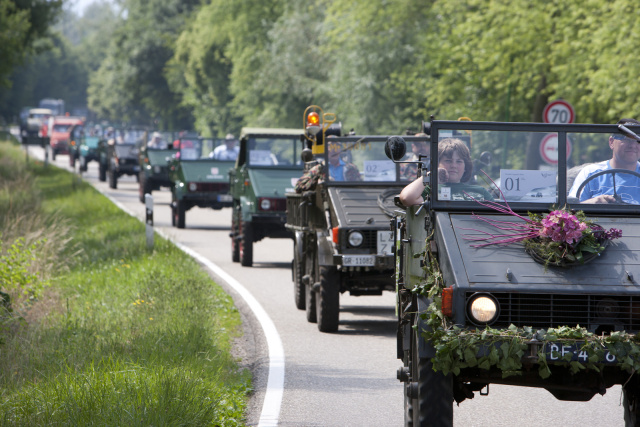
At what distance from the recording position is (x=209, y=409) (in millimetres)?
6574

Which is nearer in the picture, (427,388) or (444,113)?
(427,388)

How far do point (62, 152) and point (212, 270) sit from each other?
5395cm

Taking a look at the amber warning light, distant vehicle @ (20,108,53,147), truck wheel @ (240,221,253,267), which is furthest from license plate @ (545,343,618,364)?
distant vehicle @ (20,108,53,147)

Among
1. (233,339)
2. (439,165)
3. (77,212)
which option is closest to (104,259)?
(233,339)

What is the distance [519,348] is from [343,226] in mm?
5526

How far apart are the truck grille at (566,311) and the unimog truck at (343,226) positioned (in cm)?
507

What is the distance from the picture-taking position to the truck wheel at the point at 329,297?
10617 millimetres

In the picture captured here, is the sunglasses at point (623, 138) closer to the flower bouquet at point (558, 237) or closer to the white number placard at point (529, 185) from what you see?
the white number placard at point (529, 185)

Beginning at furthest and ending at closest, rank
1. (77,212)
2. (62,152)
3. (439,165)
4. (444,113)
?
1. (62,152)
2. (444,113)
3. (77,212)
4. (439,165)

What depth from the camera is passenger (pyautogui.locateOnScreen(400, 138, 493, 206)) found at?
20.4ft

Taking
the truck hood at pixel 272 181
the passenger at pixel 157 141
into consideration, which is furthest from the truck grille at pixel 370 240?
the passenger at pixel 157 141

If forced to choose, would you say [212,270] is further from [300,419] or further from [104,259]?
[300,419]

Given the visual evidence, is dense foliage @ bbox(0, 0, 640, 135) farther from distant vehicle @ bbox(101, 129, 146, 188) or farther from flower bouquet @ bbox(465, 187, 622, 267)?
flower bouquet @ bbox(465, 187, 622, 267)

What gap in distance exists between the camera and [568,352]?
511 cm
